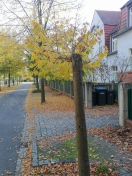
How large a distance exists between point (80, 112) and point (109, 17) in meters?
26.7

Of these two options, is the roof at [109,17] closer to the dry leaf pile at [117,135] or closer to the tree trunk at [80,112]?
the dry leaf pile at [117,135]

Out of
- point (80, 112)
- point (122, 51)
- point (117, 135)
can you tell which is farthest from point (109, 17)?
point (80, 112)

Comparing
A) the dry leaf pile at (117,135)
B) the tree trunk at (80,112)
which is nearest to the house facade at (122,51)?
the dry leaf pile at (117,135)

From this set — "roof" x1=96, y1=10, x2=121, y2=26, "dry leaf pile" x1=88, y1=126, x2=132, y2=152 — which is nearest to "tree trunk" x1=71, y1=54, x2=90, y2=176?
"dry leaf pile" x1=88, y1=126, x2=132, y2=152

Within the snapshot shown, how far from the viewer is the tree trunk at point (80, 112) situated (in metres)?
3.08

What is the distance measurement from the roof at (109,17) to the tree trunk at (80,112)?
2441cm

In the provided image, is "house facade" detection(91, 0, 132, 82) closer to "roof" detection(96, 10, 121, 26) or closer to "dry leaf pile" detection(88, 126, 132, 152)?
"roof" detection(96, 10, 121, 26)

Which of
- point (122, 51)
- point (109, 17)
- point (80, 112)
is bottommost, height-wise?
point (80, 112)

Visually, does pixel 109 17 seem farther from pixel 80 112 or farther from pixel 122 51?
pixel 80 112

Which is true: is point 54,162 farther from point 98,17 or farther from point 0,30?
point 98,17

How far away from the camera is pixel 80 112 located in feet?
10.3

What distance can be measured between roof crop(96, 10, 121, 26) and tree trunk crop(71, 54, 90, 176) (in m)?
24.4

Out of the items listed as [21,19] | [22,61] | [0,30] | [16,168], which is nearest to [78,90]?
[16,168]

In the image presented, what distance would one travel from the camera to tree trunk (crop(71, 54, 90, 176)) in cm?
308
